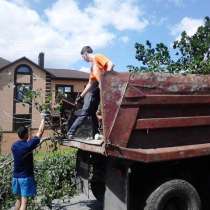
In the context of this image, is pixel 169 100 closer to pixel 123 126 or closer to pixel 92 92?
pixel 123 126

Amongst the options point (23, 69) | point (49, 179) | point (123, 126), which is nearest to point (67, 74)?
point (23, 69)


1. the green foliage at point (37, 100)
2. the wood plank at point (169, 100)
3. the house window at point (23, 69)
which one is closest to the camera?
the wood plank at point (169, 100)

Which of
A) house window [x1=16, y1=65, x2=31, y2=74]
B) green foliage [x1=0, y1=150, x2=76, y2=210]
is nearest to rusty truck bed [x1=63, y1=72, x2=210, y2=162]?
green foliage [x1=0, y1=150, x2=76, y2=210]

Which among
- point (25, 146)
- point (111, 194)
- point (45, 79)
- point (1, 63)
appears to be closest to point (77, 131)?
point (25, 146)

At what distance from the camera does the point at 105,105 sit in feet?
20.9

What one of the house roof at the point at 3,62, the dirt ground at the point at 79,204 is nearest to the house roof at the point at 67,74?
the house roof at the point at 3,62

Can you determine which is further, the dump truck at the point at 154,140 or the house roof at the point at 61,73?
the house roof at the point at 61,73

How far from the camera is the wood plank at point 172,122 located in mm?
6629

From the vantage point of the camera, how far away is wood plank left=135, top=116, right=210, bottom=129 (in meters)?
6.63

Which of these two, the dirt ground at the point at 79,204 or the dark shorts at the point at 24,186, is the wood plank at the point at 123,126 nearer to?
the dark shorts at the point at 24,186

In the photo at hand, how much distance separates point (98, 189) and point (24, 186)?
1.42 meters

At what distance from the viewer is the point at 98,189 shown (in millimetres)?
8359

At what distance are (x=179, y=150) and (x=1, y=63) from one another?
39.1m

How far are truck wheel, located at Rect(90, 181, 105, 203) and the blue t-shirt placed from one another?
112cm
